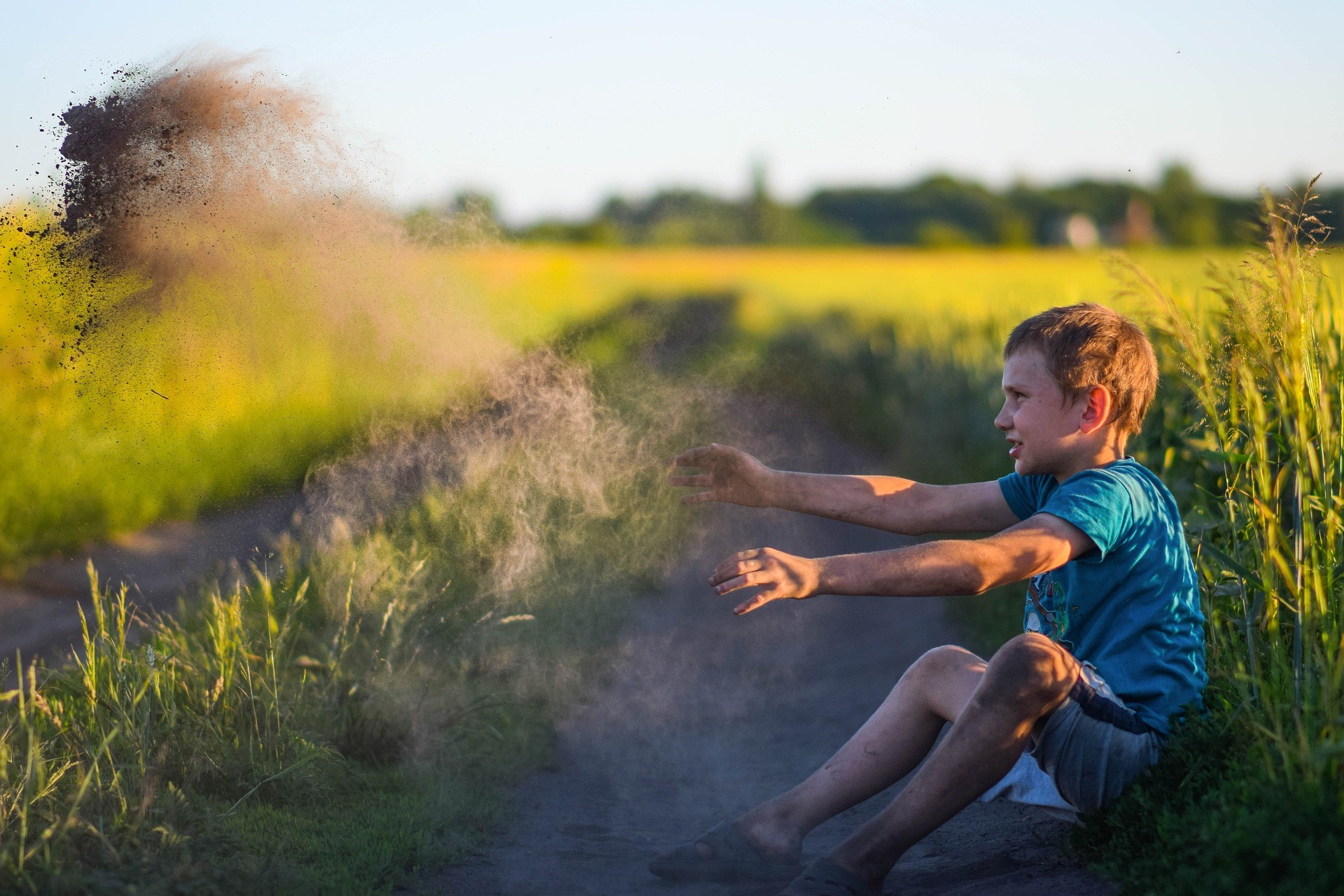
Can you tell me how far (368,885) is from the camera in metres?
3.04

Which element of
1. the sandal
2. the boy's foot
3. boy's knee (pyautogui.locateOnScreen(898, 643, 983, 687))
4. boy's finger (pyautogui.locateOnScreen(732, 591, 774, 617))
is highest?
boy's finger (pyautogui.locateOnScreen(732, 591, 774, 617))

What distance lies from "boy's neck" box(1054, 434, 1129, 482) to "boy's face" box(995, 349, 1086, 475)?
0.04ft

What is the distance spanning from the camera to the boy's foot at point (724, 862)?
313 cm

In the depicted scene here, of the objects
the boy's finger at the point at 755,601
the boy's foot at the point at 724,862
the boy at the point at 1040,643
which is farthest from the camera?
the boy's foot at the point at 724,862

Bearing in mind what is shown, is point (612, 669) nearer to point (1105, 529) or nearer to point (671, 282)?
point (1105, 529)

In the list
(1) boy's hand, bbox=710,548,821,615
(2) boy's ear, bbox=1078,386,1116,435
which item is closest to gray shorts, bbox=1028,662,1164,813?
(2) boy's ear, bbox=1078,386,1116,435

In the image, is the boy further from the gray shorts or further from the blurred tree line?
the blurred tree line

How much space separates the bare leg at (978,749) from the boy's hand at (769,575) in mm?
564

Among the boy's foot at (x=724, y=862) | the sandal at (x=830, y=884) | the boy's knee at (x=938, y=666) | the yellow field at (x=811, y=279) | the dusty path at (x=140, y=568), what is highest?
the yellow field at (x=811, y=279)

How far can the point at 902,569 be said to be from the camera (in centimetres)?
256

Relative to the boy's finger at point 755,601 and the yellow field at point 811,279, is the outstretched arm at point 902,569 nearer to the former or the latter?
the boy's finger at point 755,601

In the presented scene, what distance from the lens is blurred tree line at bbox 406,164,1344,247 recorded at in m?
31.0

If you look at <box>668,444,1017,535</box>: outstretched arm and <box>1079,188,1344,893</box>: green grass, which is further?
<box>668,444,1017,535</box>: outstretched arm

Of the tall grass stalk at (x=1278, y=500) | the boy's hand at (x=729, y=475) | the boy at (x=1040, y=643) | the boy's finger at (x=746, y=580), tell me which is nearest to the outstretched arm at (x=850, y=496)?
the boy's hand at (x=729, y=475)
